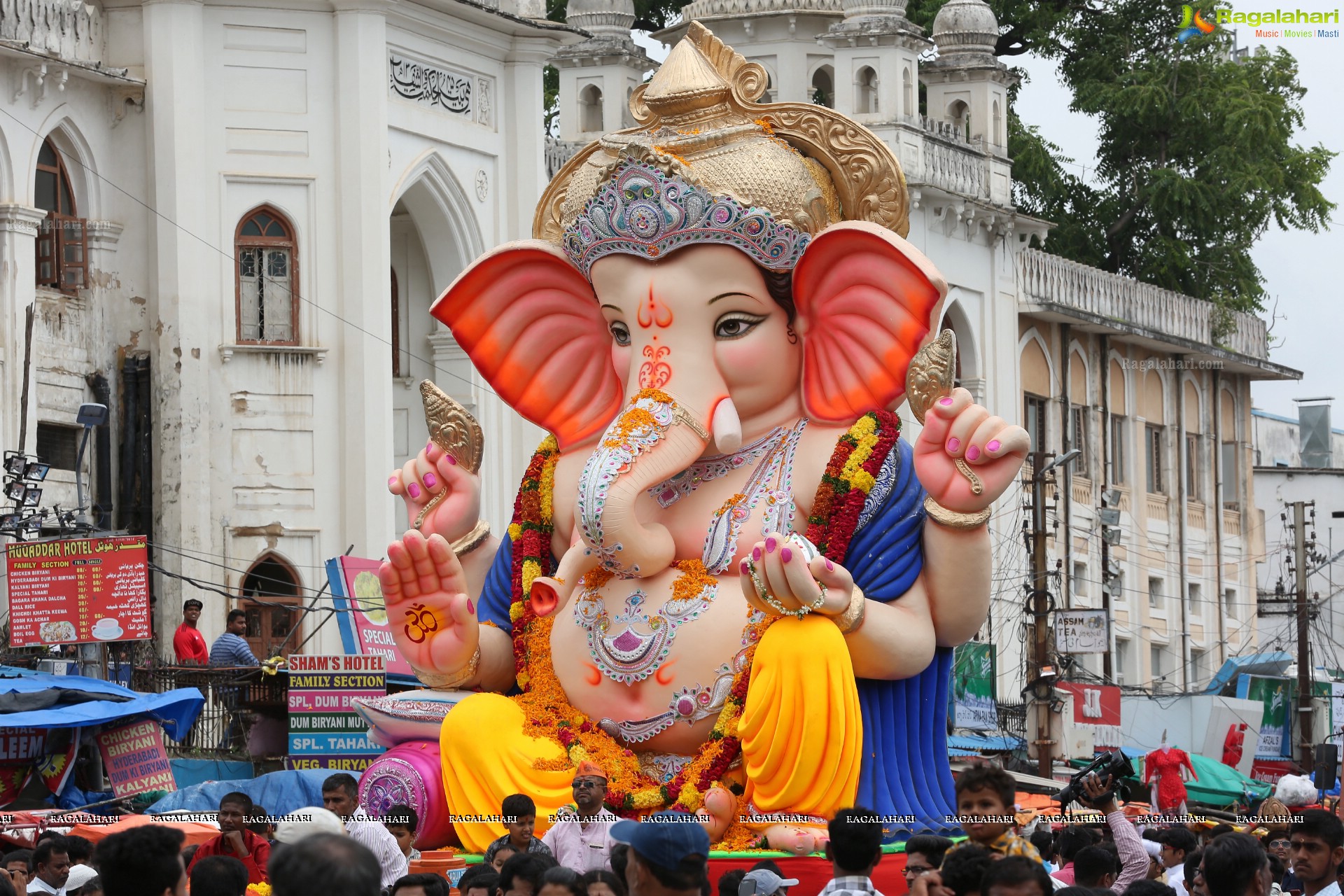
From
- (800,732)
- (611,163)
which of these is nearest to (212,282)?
(611,163)

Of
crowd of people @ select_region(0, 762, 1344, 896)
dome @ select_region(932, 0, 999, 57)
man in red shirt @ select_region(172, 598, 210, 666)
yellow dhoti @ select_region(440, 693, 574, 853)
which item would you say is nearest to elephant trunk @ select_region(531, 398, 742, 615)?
yellow dhoti @ select_region(440, 693, 574, 853)

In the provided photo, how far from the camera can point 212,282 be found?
23.1 meters

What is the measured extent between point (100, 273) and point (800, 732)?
44.5ft

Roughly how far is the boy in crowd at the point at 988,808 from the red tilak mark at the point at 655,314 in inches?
187

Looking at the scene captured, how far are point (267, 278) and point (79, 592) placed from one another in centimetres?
555

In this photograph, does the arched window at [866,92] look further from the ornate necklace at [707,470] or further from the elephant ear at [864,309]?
the ornate necklace at [707,470]

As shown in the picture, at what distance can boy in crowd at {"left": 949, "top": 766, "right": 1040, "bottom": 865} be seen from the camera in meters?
7.09

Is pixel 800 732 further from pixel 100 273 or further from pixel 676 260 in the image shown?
pixel 100 273

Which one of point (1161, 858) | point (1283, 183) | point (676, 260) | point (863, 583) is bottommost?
point (1161, 858)

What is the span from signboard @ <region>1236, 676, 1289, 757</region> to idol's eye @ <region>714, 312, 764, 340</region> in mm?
21597

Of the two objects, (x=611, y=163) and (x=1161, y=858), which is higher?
(x=611, y=163)

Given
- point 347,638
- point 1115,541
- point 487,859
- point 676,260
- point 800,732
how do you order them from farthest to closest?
1. point 1115,541
2. point 347,638
3. point 676,260
4. point 800,732
5. point 487,859

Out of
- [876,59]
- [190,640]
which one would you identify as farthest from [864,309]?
[876,59]

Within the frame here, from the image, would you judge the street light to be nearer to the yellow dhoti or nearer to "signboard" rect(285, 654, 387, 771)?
Answer: "signboard" rect(285, 654, 387, 771)
